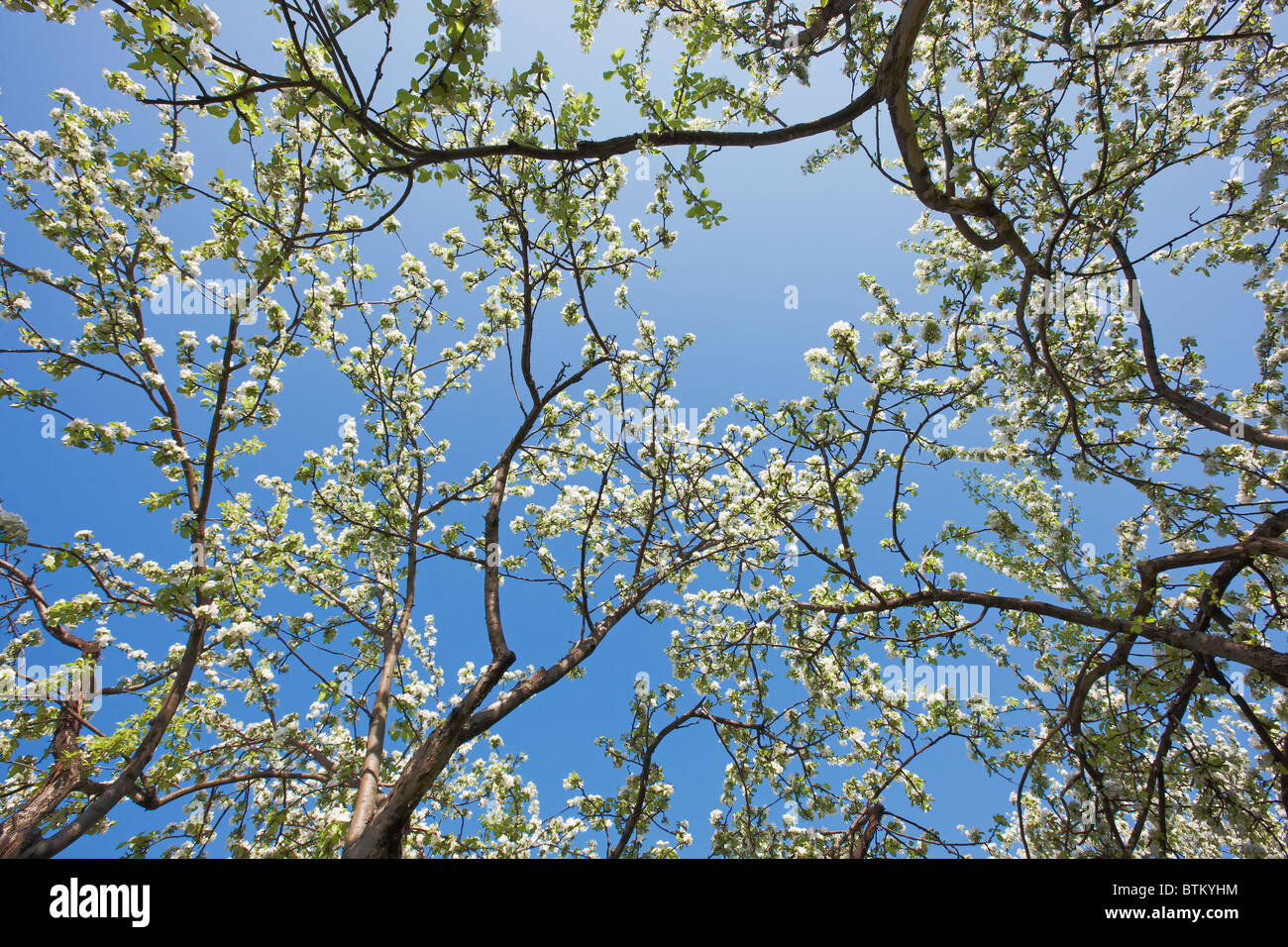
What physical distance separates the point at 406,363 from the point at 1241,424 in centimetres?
1125

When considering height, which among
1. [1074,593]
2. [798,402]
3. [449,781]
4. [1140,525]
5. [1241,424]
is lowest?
[449,781]

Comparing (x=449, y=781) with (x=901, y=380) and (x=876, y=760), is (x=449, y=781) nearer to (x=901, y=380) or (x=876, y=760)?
(x=876, y=760)

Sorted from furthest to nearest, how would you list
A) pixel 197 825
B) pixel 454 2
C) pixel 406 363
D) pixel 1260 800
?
1. pixel 406 363
2. pixel 197 825
3. pixel 1260 800
4. pixel 454 2

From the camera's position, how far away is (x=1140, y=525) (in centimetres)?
716

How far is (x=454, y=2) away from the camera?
3.33 meters

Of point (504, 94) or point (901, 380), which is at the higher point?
point (504, 94)

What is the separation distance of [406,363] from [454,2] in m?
5.43
